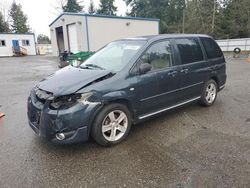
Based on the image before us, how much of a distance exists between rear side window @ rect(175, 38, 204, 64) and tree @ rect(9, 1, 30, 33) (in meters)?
53.7

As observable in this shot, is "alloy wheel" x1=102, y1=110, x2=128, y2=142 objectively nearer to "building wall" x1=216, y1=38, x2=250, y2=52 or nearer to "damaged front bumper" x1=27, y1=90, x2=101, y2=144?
"damaged front bumper" x1=27, y1=90, x2=101, y2=144

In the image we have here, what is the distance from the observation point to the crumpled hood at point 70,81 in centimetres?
299

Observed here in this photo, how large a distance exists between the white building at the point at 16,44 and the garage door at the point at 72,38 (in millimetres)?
13793

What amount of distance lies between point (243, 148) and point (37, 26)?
2717 inches

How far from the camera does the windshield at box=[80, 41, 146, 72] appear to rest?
364 centimetres

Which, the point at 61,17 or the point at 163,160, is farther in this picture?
the point at 61,17

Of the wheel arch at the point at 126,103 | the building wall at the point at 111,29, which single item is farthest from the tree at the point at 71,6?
the wheel arch at the point at 126,103

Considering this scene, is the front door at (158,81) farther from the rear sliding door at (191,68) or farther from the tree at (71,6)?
the tree at (71,6)

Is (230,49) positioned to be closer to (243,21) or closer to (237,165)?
(243,21)

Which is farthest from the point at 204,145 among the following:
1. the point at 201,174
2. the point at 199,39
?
the point at 199,39

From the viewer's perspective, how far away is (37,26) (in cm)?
6262

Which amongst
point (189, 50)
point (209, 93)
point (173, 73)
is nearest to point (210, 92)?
point (209, 93)

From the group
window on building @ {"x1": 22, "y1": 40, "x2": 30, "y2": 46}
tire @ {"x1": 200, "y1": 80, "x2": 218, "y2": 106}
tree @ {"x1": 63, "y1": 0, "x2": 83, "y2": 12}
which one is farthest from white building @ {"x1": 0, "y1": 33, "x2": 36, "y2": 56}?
tire @ {"x1": 200, "y1": 80, "x2": 218, "y2": 106}

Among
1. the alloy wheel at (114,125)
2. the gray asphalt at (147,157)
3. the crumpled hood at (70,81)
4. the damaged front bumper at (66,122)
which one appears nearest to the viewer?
the gray asphalt at (147,157)
